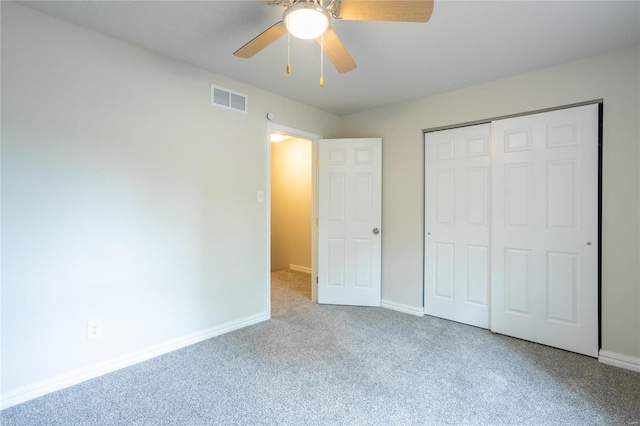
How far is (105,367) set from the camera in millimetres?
2174

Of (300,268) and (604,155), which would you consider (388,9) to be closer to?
(604,155)

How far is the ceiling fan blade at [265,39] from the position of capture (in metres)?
1.67

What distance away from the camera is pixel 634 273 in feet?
7.42

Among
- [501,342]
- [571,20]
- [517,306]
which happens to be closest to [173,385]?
[501,342]

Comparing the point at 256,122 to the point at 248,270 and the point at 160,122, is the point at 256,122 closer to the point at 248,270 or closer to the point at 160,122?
the point at 160,122

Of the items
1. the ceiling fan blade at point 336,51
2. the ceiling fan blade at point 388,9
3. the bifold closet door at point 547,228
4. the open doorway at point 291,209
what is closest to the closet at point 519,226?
the bifold closet door at point 547,228

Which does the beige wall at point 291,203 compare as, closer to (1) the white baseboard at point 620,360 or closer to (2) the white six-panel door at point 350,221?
(2) the white six-panel door at point 350,221

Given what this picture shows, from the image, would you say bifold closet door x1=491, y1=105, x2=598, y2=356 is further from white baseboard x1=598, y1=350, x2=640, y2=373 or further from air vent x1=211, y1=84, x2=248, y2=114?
air vent x1=211, y1=84, x2=248, y2=114

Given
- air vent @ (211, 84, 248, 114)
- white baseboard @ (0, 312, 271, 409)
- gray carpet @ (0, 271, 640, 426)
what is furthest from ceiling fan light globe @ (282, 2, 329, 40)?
white baseboard @ (0, 312, 271, 409)

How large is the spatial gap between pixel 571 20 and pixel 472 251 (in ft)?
6.49

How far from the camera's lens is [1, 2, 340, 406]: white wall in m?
1.87

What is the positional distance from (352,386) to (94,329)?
1.81 metres

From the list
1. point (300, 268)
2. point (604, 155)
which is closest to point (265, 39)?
point (604, 155)

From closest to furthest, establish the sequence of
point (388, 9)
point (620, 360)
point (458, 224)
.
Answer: point (388, 9), point (620, 360), point (458, 224)
